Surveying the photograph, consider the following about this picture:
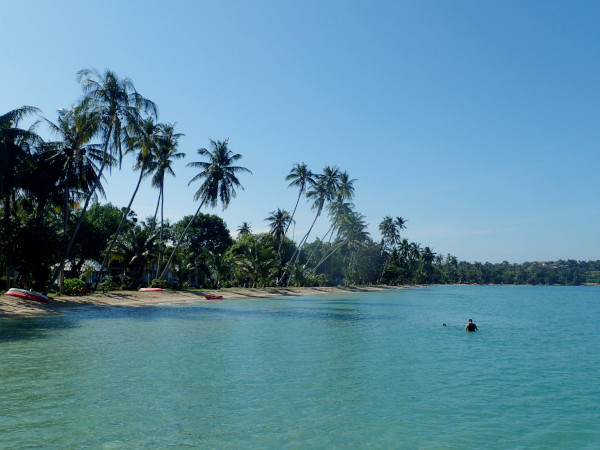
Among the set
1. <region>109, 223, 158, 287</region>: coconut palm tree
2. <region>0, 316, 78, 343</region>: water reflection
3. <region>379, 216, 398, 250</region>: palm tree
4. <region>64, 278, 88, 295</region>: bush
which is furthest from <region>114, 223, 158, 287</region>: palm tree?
<region>379, 216, 398, 250</region>: palm tree

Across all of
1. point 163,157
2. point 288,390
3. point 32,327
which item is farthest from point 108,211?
point 288,390

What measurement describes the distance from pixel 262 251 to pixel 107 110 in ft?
101

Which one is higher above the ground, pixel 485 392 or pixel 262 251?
pixel 262 251

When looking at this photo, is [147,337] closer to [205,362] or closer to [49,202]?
[205,362]

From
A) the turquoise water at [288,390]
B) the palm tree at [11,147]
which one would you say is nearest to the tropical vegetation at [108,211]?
the palm tree at [11,147]

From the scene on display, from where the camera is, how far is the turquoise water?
8.58m

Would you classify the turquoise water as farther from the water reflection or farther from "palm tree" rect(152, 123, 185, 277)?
"palm tree" rect(152, 123, 185, 277)

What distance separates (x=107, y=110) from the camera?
119ft

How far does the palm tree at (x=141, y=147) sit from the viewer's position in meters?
38.3

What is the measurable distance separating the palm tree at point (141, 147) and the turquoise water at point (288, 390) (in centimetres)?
2078

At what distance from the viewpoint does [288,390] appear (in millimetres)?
11766

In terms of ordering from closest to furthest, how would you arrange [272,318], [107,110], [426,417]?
[426,417]
[272,318]
[107,110]

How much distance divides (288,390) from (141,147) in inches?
1430

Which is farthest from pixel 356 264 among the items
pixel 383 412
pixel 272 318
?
pixel 383 412
